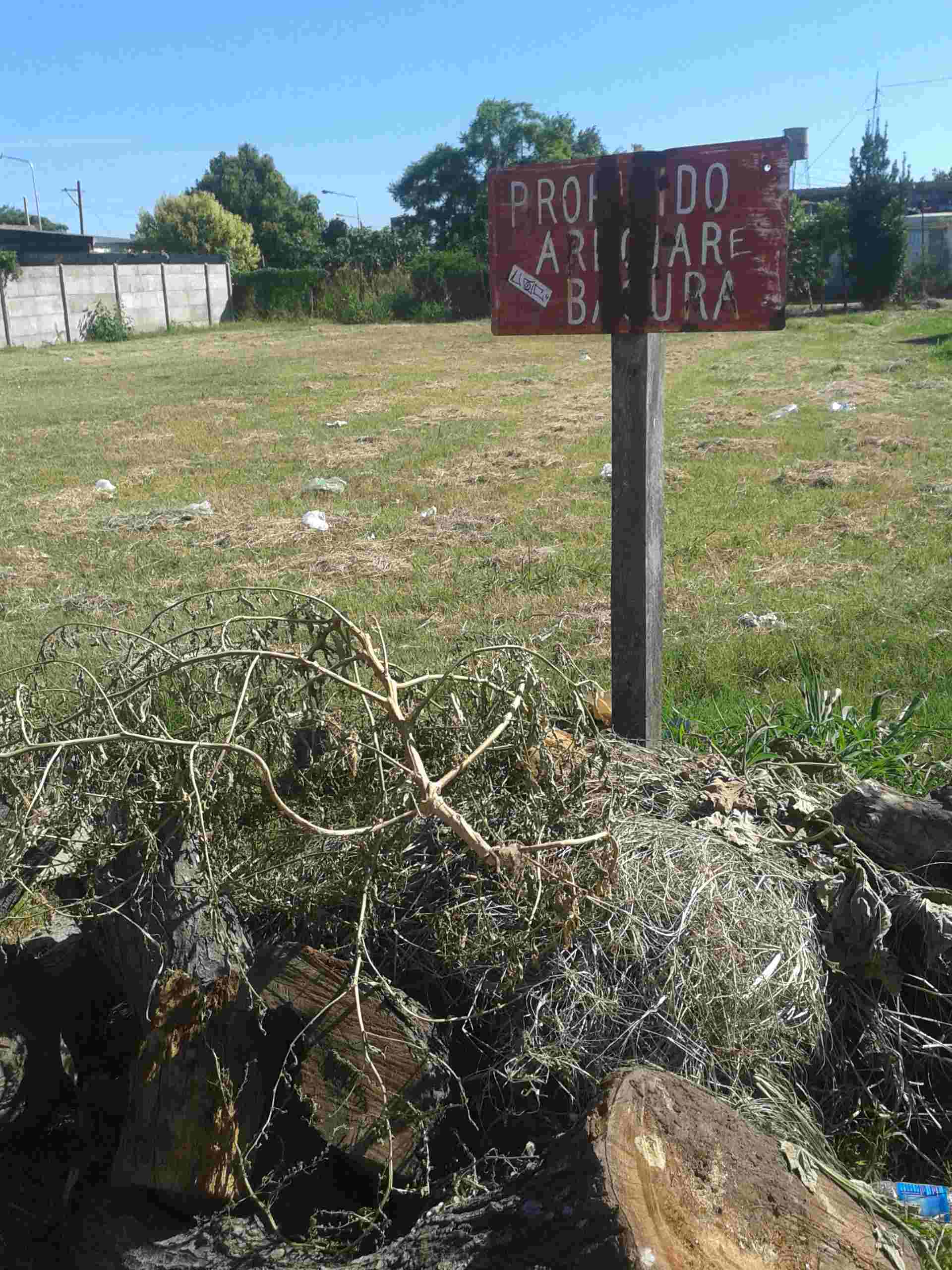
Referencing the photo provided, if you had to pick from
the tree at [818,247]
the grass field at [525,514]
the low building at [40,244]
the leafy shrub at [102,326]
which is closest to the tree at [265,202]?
the low building at [40,244]

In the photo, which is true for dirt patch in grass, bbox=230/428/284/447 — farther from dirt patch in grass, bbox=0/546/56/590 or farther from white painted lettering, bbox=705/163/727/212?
white painted lettering, bbox=705/163/727/212

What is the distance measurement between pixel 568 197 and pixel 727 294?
0.56 m

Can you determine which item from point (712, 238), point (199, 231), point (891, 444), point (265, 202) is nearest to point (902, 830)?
point (712, 238)

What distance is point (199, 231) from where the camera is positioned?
52.2 m

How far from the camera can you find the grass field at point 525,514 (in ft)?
17.0

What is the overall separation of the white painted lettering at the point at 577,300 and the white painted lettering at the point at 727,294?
39 centimetres

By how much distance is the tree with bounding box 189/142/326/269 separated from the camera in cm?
5434

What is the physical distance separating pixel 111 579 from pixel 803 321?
22074 millimetres

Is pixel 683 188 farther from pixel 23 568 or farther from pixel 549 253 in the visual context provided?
pixel 23 568

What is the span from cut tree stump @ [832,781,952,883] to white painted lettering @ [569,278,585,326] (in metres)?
1.56

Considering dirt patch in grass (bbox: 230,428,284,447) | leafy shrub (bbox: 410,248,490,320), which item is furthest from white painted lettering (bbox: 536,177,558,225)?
leafy shrub (bbox: 410,248,490,320)

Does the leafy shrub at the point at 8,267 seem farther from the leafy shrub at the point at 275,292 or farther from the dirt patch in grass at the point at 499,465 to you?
the dirt patch in grass at the point at 499,465

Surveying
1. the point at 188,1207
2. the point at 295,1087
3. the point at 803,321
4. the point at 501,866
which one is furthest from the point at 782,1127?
the point at 803,321

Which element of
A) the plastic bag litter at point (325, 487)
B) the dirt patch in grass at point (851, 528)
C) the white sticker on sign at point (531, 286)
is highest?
the white sticker on sign at point (531, 286)
